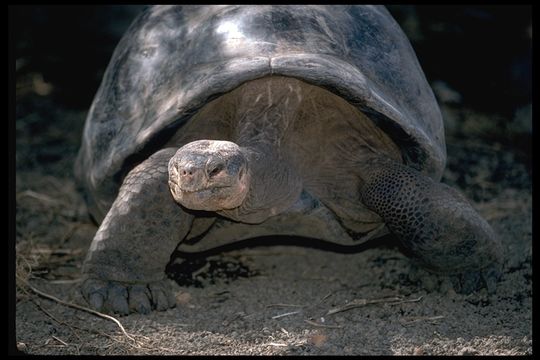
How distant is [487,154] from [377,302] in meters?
2.66

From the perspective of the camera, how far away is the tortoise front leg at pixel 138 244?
4.04 m

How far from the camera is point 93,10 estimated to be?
7.22 m

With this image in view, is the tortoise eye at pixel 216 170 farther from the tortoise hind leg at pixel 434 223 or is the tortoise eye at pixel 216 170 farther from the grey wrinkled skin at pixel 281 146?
the tortoise hind leg at pixel 434 223

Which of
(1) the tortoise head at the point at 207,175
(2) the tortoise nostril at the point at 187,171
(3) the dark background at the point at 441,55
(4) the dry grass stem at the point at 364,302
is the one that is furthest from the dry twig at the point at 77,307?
(3) the dark background at the point at 441,55

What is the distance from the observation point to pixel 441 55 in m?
6.87

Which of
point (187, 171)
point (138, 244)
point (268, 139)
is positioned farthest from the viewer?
point (268, 139)

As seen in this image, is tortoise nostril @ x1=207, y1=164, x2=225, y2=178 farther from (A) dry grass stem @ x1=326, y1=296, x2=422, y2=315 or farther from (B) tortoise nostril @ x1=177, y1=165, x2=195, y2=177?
(A) dry grass stem @ x1=326, y1=296, x2=422, y2=315

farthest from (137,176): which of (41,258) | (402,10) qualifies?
(402,10)

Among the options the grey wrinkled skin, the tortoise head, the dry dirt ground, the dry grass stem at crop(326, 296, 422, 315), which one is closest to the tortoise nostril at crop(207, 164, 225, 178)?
the tortoise head

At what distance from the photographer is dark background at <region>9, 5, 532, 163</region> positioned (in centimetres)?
646

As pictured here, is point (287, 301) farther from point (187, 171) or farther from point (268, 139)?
point (187, 171)

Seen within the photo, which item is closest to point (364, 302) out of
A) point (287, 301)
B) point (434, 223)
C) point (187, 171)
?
point (287, 301)

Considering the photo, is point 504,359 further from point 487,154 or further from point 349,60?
point 487,154

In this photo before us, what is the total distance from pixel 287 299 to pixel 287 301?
28 mm
